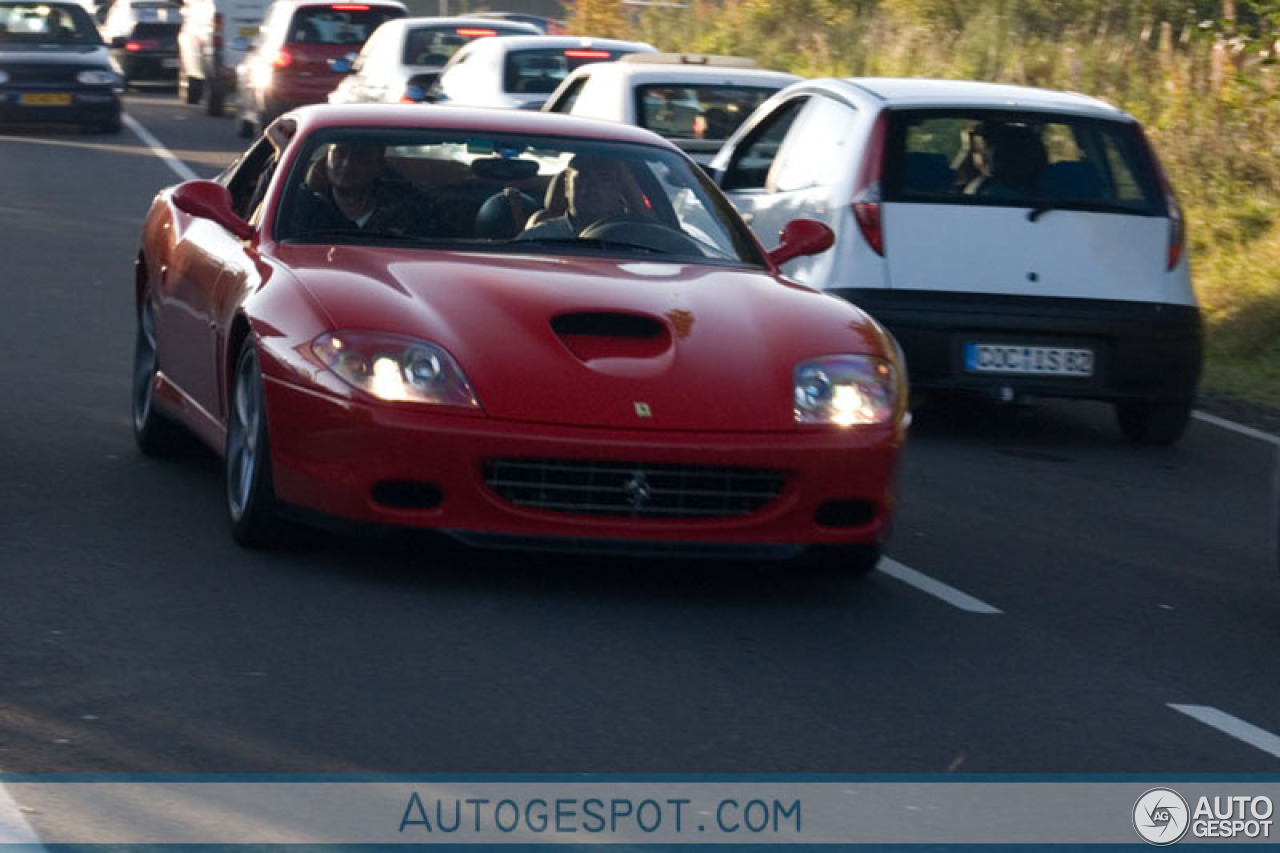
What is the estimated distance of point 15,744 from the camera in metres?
5.74

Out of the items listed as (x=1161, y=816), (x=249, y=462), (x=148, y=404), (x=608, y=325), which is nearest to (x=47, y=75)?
(x=148, y=404)

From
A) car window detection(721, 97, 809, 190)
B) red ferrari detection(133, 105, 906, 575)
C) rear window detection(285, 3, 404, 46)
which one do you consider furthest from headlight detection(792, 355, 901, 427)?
rear window detection(285, 3, 404, 46)

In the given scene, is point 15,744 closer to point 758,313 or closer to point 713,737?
point 713,737

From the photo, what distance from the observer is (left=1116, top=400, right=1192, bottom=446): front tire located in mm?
11867

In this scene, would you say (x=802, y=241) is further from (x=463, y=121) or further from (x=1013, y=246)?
(x=1013, y=246)

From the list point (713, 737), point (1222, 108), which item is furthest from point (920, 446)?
point (1222, 108)

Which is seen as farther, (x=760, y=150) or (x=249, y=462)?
(x=760, y=150)

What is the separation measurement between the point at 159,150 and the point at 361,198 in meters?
20.3

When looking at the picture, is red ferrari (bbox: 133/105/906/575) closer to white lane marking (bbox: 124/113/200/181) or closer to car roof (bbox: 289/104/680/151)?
car roof (bbox: 289/104/680/151)

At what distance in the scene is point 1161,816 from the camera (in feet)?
18.5

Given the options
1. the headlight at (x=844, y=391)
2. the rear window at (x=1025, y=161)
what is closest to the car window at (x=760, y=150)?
the rear window at (x=1025, y=161)

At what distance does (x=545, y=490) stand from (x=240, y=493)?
1.14 metres

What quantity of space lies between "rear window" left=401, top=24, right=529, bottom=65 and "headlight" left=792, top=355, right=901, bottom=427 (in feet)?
58.7

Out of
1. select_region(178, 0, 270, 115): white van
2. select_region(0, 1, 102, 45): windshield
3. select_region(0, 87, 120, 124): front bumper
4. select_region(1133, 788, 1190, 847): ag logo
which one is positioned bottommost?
select_region(178, 0, 270, 115): white van
